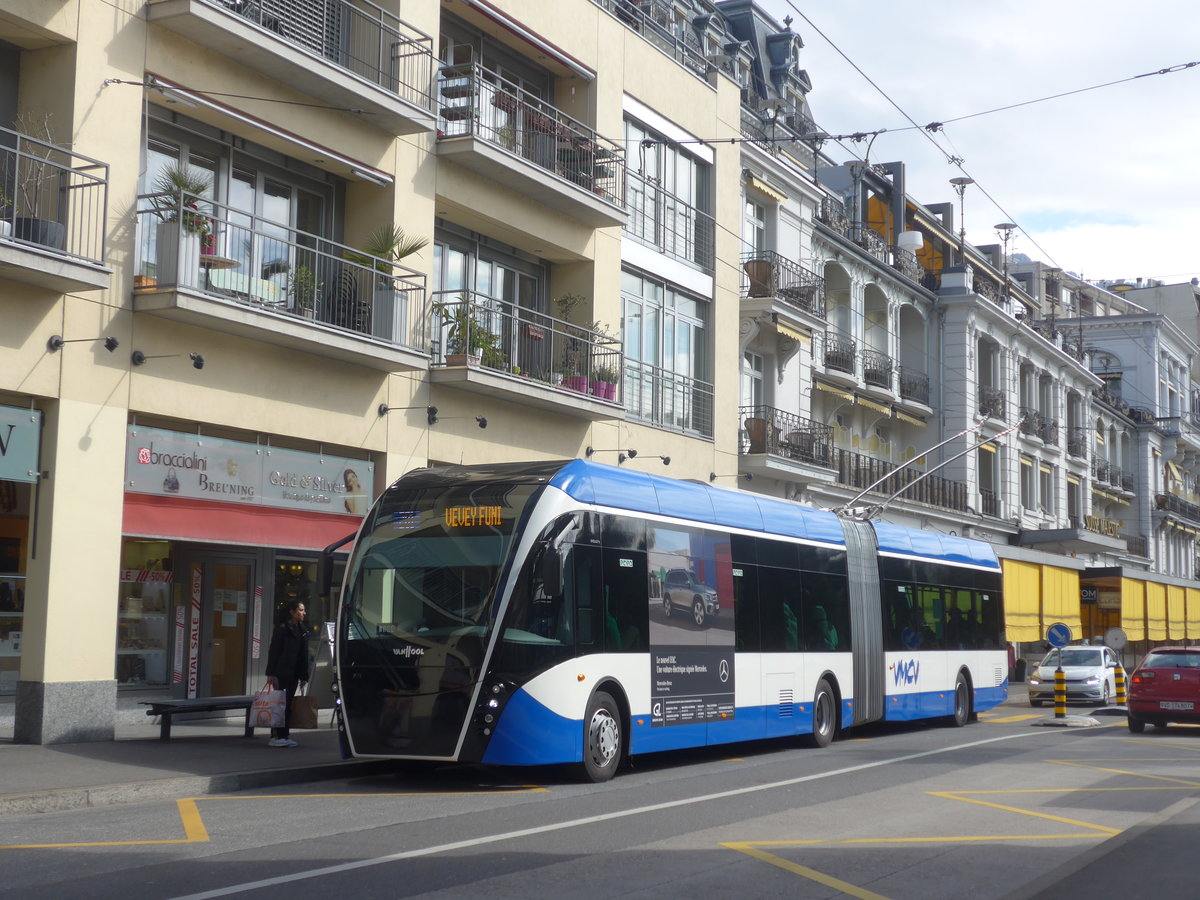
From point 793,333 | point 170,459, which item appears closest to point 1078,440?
point 793,333

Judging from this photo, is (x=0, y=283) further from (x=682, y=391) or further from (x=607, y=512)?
(x=682, y=391)

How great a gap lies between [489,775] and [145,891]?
7.28m

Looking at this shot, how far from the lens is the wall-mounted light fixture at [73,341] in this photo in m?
15.4

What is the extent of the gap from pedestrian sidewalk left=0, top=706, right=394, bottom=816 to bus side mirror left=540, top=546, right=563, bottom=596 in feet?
10.1

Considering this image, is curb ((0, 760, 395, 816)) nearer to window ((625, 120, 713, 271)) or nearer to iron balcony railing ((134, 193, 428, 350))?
iron balcony railing ((134, 193, 428, 350))

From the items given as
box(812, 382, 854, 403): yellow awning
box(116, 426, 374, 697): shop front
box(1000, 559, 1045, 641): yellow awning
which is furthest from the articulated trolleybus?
box(1000, 559, 1045, 641): yellow awning

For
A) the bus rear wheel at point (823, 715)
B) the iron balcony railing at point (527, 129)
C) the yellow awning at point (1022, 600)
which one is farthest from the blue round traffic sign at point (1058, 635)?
the bus rear wheel at point (823, 715)

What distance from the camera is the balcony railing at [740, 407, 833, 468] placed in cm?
3145

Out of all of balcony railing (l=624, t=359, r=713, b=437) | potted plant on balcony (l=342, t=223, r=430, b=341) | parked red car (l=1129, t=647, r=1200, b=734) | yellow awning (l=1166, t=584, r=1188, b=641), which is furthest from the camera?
yellow awning (l=1166, t=584, r=1188, b=641)

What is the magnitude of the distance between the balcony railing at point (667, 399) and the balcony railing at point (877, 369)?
39.4 feet

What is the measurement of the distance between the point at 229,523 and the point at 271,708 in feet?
9.76

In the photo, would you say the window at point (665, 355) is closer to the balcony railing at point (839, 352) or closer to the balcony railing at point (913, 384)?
the balcony railing at point (839, 352)

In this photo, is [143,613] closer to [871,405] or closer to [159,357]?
[159,357]

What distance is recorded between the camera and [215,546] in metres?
19.3
